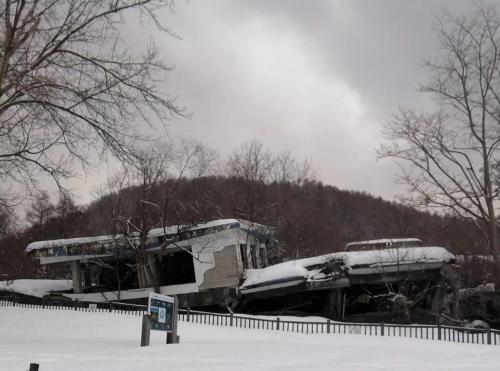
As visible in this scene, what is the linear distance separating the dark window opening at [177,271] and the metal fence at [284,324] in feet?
31.8

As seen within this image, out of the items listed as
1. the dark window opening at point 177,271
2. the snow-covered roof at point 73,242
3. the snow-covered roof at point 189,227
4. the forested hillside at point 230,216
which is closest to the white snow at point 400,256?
the snow-covered roof at point 189,227

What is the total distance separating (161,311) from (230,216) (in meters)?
36.6

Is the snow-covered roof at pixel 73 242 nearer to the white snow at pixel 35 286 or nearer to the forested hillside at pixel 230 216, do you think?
the forested hillside at pixel 230 216

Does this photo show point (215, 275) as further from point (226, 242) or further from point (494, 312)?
point (494, 312)

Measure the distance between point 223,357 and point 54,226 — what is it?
5403cm

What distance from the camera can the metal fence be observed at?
19.9 metres

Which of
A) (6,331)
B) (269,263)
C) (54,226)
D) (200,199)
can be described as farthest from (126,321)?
(54,226)

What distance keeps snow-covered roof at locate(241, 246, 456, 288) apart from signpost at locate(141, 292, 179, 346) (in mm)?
16903

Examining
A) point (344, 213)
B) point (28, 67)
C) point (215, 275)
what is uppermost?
point (344, 213)

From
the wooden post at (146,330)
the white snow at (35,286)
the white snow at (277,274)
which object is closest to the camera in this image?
the wooden post at (146,330)

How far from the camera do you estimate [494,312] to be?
31.6 meters

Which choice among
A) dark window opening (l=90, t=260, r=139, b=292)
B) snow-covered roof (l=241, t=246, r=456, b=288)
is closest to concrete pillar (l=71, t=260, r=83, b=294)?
dark window opening (l=90, t=260, r=139, b=292)

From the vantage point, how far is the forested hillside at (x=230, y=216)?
40125mm

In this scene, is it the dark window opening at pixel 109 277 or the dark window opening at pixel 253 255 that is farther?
the dark window opening at pixel 109 277
